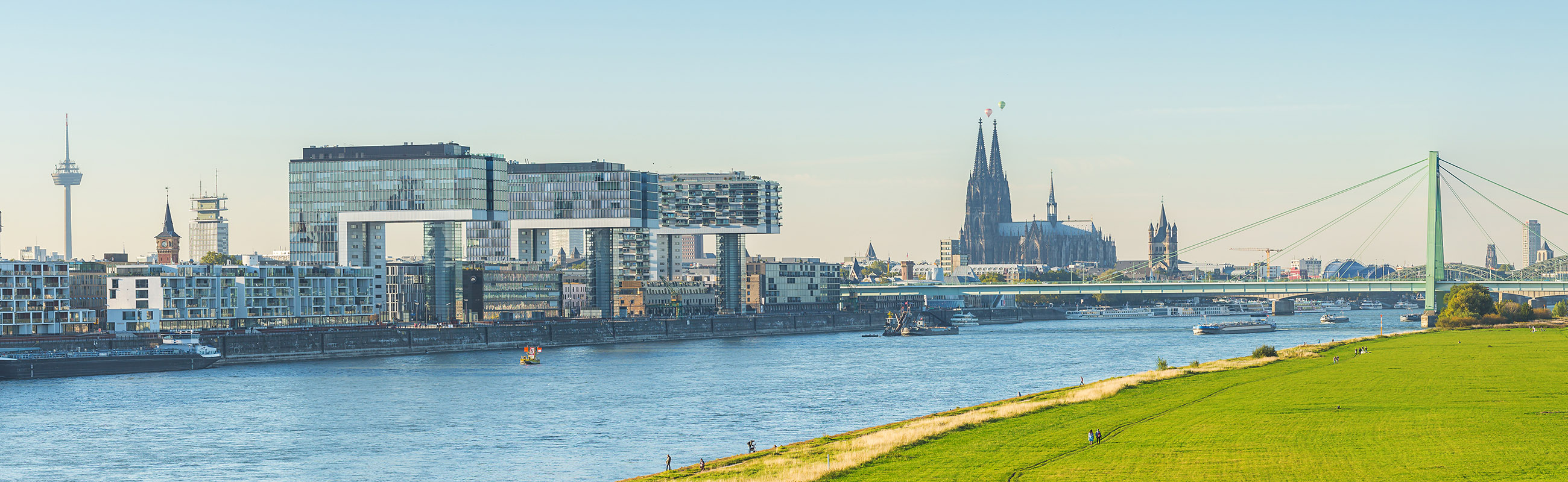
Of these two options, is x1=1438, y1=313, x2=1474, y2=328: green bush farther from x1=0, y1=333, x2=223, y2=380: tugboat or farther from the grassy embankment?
x1=0, y1=333, x2=223, y2=380: tugboat

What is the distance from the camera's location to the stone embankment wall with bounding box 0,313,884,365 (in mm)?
101250

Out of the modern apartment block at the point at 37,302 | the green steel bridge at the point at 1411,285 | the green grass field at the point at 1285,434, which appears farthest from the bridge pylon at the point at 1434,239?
the modern apartment block at the point at 37,302

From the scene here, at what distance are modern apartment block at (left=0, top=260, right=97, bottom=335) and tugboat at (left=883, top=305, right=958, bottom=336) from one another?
78.2 metres

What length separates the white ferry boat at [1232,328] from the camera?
150 metres

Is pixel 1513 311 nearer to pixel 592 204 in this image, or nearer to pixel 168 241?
pixel 592 204

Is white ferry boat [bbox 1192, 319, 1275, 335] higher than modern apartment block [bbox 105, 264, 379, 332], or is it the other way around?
modern apartment block [bbox 105, 264, 379, 332]

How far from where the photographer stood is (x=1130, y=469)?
107 ft

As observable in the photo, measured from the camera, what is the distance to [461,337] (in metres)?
124

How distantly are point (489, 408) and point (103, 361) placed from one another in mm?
37022

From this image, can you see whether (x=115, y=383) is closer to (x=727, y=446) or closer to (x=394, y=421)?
(x=394, y=421)

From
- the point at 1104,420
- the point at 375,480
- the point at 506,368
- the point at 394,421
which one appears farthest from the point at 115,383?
the point at 1104,420

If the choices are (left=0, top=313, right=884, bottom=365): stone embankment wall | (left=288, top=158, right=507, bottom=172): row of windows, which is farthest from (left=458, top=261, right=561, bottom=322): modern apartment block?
(left=288, top=158, right=507, bottom=172): row of windows

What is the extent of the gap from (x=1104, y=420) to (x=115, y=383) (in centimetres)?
5997

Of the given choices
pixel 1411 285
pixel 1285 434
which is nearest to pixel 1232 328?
pixel 1411 285
